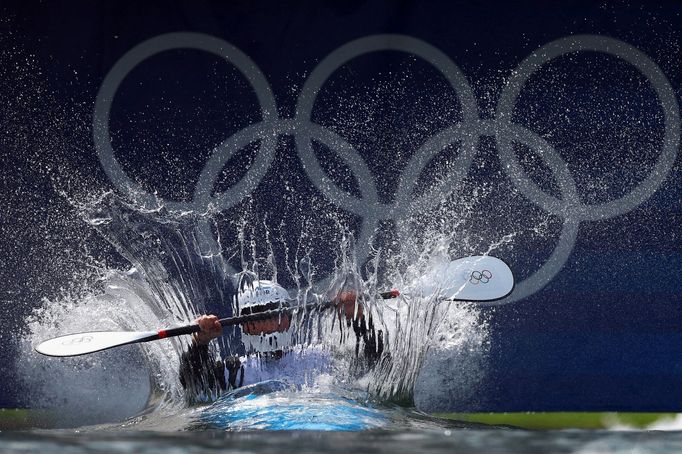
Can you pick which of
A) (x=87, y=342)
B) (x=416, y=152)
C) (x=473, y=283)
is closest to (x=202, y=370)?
(x=87, y=342)

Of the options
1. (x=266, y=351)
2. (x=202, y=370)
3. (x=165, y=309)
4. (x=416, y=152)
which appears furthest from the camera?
(x=416, y=152)

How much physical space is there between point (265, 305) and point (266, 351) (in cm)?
21

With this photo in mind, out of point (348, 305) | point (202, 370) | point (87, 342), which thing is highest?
point (348, 305)

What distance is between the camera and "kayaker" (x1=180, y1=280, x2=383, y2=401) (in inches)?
176

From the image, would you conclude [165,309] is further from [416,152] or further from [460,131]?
[460,131]

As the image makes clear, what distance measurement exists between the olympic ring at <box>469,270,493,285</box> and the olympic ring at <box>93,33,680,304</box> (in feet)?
1.33

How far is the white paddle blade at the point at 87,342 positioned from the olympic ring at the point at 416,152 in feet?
3.19

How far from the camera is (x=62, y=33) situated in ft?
17.1

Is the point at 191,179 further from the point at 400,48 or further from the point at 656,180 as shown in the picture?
the point at 656,180

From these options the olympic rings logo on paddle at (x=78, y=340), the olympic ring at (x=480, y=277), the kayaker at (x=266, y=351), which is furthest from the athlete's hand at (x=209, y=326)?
the olympic ring at (x=480, y=277)

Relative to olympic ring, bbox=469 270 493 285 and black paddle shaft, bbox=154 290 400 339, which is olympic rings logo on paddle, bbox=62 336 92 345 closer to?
black paddle shaft, bbox=154 290 400 339

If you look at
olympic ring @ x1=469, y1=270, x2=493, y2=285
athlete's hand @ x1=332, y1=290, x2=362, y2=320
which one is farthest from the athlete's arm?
olympic ring @ x1=469, y1=270, x2=493, y2=285

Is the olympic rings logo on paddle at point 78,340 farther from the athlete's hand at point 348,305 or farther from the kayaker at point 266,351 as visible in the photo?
the athlete's hand at point 348,305

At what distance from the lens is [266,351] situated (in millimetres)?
4621
